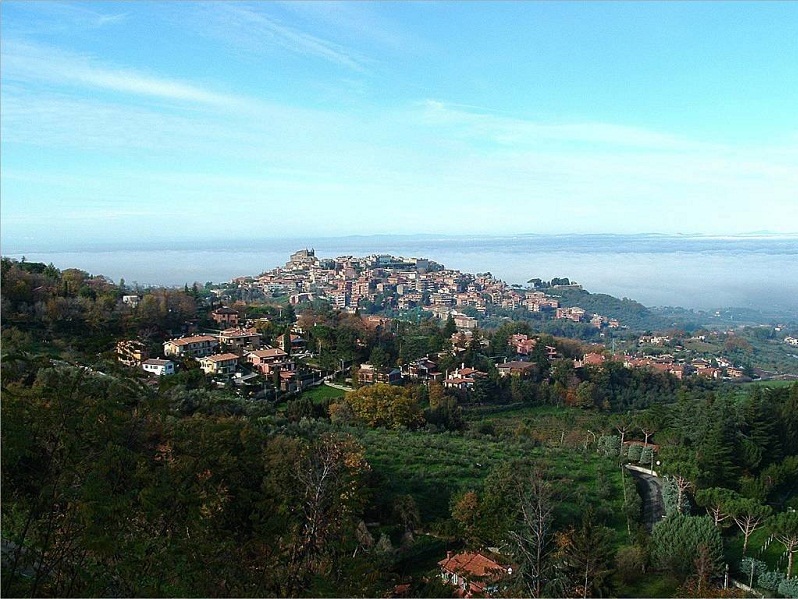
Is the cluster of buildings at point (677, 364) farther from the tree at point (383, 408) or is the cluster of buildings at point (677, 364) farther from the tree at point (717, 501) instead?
the tree at point (717, 501)

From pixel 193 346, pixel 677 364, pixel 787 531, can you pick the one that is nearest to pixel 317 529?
pixel 787 531

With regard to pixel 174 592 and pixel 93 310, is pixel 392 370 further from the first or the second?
pixel 174 592

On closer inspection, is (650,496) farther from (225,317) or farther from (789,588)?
(225,317)

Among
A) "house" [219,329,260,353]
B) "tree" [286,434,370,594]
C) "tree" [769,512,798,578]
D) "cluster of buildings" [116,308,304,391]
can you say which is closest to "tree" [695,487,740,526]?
"tree" [769,512,798,578]

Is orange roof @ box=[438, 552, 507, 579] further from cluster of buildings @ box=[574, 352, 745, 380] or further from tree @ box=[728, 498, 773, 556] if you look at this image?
cluster of buildings @ box=[574, 352, 745, 380]

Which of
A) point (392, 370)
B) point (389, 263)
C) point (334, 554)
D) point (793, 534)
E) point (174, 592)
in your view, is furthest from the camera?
point (389, 263)

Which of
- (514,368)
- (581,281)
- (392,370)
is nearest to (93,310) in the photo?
(392,370)
